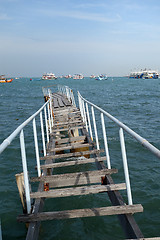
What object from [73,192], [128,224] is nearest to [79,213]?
[73,192]

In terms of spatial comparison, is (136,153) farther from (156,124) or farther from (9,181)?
(156,124)

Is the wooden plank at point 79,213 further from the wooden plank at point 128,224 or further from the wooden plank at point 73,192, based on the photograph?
the wooden plank at point 73,192

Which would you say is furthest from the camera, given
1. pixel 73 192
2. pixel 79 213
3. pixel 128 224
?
pixel 73 192

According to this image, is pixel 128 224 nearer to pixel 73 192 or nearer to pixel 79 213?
pixel 79 213

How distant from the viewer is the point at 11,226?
4398 millimetres

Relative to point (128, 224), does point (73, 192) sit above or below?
above

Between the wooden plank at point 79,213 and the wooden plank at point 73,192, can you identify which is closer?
the wooden plank at point 79,213

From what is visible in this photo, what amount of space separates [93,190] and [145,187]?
2.96 metres

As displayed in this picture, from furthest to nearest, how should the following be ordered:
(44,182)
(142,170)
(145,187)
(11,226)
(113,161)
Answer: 1. (113,161)
2. (142,170)
3. (145,187)
4. (11,226)
5. (44,182)

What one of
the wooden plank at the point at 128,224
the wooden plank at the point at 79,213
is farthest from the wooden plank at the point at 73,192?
the wooden plank at the point at 79,213

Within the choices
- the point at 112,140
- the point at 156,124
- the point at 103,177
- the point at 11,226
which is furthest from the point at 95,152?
the point at 156,124

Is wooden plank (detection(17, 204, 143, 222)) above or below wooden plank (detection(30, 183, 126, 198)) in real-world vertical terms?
below

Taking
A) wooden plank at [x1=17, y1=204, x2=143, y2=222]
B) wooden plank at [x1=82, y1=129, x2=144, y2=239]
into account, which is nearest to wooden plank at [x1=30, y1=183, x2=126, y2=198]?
wooden plank at [x1=82, y1=129, x2=144, y2=239]

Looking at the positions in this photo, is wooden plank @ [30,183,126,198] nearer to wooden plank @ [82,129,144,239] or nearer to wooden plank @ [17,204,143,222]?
wooden plank @ [82,129,144,239]
